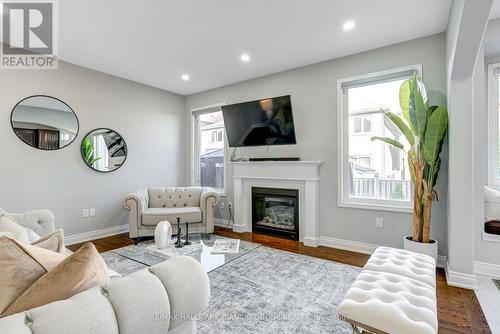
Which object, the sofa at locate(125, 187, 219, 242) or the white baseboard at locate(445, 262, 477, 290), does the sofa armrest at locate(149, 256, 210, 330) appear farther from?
the sofa at locate(125, 187, 219, 242)

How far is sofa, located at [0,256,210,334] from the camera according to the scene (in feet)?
2.19

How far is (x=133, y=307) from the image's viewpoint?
2.67 feet

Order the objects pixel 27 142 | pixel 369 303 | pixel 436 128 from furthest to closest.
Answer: pixel 27 142 → pixel 436 128 → pixel 369 303

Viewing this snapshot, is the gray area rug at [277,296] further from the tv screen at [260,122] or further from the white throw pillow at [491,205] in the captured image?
the tv screen at [260,122]

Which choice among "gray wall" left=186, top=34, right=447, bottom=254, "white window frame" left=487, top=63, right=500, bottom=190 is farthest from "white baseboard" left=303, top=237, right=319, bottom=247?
"white window frame" left=487, top=63, right=500, bottom=190

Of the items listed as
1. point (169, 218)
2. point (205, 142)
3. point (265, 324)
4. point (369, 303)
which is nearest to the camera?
point (369, 303)

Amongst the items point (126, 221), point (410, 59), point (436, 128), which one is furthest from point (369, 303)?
point (126, 221)

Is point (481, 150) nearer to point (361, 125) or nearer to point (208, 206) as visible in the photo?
point (361, 125)

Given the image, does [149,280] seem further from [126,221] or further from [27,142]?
[126,221]

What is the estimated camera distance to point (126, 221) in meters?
4.37

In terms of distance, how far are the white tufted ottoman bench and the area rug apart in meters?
0.50

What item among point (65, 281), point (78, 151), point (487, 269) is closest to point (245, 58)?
point (78, 151)

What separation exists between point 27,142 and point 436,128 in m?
4.86

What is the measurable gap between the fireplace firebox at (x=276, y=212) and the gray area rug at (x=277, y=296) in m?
0.87
